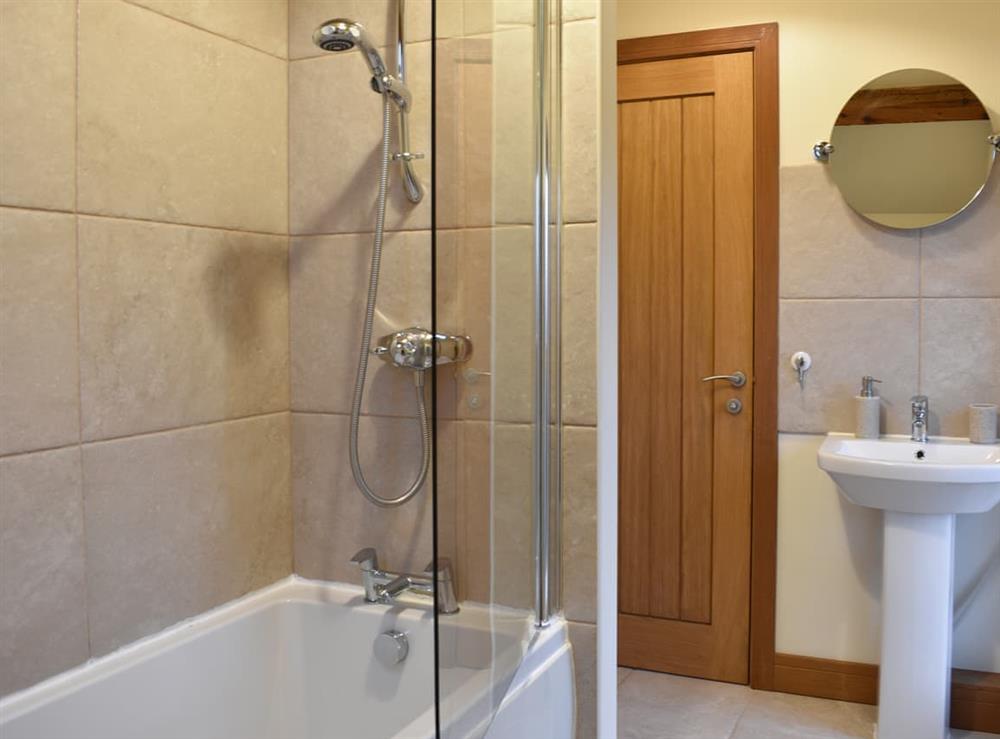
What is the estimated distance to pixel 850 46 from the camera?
2.68 m

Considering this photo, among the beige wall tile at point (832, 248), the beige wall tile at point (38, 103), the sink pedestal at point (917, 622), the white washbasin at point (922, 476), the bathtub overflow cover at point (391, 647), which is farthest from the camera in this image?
the beige wall tile at point (832, 248)

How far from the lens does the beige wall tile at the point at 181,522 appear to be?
5.03 ft

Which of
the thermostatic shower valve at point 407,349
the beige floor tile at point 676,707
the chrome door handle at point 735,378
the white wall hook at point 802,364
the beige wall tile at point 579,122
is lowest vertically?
the beige floor tile at point 676,707

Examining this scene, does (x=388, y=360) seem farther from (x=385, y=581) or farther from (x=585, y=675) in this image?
(x=585, y=675)

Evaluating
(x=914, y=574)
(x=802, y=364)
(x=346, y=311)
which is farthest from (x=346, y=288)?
(x=914, y=574)

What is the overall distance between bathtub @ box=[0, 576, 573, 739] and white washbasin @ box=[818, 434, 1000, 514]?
109cm

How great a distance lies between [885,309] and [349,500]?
1757mm

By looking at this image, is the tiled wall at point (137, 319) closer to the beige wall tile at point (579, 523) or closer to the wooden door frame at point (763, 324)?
the beige wall tile at point (579, 523)

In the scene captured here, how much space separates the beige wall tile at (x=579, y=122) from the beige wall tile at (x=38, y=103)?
2.81 feet

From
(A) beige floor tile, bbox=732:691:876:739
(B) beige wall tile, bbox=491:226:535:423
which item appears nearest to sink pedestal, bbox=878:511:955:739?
(A) beige floor tile, bbox=732:691:876:739

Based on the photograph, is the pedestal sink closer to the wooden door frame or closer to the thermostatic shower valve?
the wooden door frame

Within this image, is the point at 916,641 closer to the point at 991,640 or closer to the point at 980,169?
the point at 991,640

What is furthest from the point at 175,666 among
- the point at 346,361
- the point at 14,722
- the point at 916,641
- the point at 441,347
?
the point at 916,641

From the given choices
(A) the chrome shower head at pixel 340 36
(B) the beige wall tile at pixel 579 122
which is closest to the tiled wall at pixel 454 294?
(B) the beige wall tile at pixel 579 122
